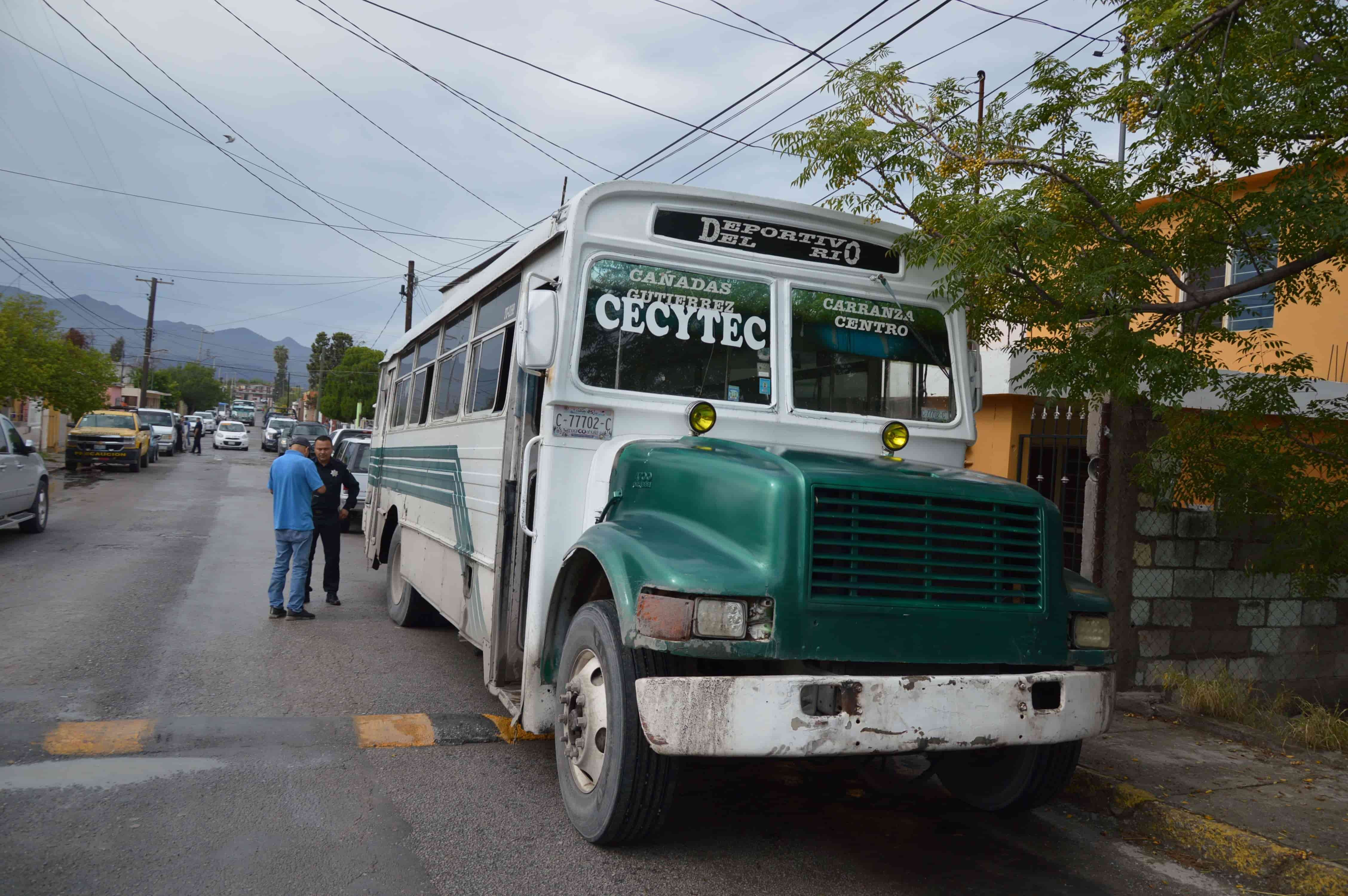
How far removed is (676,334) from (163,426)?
132 ft

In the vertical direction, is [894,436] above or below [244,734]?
above

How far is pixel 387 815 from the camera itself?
454 cm

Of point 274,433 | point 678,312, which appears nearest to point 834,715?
point 678,312

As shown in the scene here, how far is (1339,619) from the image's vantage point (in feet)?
27.4

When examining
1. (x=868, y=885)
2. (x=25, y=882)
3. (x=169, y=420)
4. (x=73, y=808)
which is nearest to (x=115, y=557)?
(x=73, y=808)

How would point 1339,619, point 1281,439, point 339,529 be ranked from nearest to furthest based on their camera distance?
point 1281,439 → point 1339,619 → point 339,529

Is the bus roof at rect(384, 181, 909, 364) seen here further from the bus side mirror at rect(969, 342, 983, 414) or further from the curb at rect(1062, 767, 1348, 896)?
the curb at rect(1062, 767, 1348, 896)

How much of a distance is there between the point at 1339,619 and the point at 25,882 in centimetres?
895

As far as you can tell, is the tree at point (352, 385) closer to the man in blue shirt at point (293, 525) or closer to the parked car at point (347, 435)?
the parked car at point (347, 435)

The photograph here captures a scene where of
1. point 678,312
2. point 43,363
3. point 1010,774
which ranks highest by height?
point 43,363

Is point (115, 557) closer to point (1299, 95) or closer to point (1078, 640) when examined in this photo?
point (1078, 640)

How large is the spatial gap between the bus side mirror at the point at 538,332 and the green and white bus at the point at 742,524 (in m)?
0.01

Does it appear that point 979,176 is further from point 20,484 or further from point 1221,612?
point 20,484

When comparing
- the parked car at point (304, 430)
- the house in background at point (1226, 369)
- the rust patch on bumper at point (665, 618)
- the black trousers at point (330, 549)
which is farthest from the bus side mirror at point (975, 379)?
the parked car at point (304, 430)
